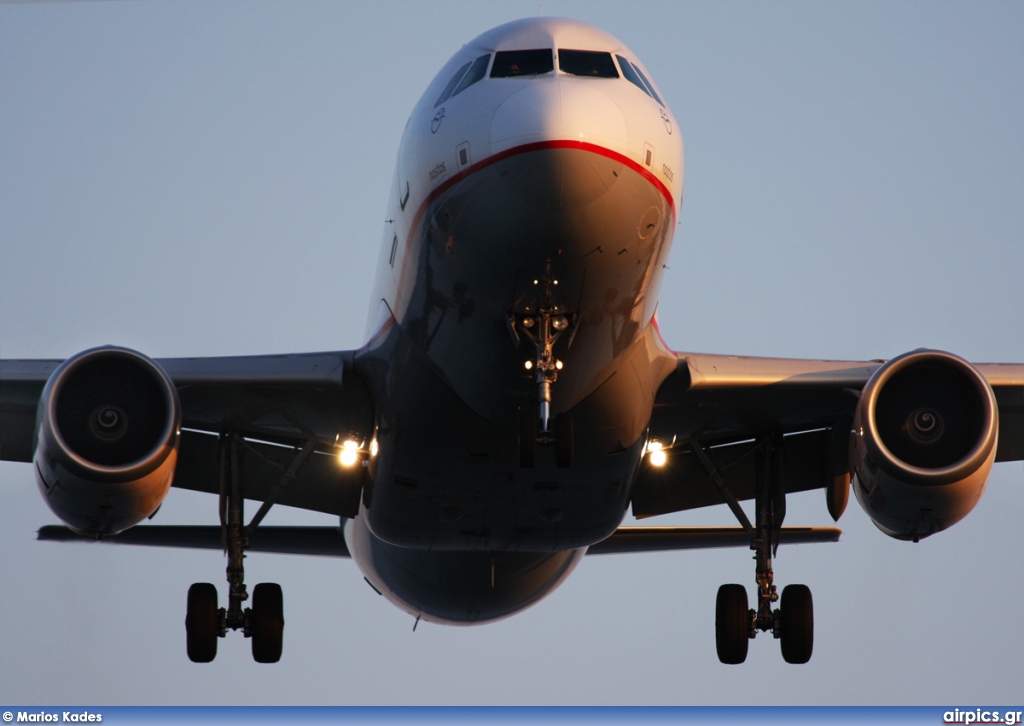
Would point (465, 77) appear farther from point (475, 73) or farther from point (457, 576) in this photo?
point (457, 576)

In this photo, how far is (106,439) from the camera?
17.8 meters

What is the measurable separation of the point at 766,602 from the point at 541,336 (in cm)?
771

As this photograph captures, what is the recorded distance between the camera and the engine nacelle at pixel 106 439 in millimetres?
17203

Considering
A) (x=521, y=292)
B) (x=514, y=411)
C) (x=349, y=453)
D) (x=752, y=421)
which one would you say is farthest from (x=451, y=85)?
(x=752, y=421)

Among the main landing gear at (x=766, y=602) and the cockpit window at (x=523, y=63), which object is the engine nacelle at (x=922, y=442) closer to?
the main landing gear at (x=766, y=602)

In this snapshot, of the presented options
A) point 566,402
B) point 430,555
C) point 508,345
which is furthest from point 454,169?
point 430,555

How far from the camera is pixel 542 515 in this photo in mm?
19594

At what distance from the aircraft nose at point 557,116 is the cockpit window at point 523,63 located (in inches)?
18.0

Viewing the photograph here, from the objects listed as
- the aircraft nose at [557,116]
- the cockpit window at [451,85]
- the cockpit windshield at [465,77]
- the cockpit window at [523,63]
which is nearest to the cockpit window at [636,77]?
the cockpit window at [523,63]

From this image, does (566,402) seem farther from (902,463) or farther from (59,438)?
(59,438)

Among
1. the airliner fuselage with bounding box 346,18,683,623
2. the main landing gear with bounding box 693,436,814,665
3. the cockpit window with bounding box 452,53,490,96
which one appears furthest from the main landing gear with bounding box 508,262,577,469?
the main landing gear with bounding box 693,436,814,665

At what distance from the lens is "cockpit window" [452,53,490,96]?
15.5 meters

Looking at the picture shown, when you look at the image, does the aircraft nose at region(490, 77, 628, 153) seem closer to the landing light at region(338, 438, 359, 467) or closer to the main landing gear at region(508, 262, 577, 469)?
the main landing gear at region(508, 262, 577, 469)

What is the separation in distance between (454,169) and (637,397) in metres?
4.10
